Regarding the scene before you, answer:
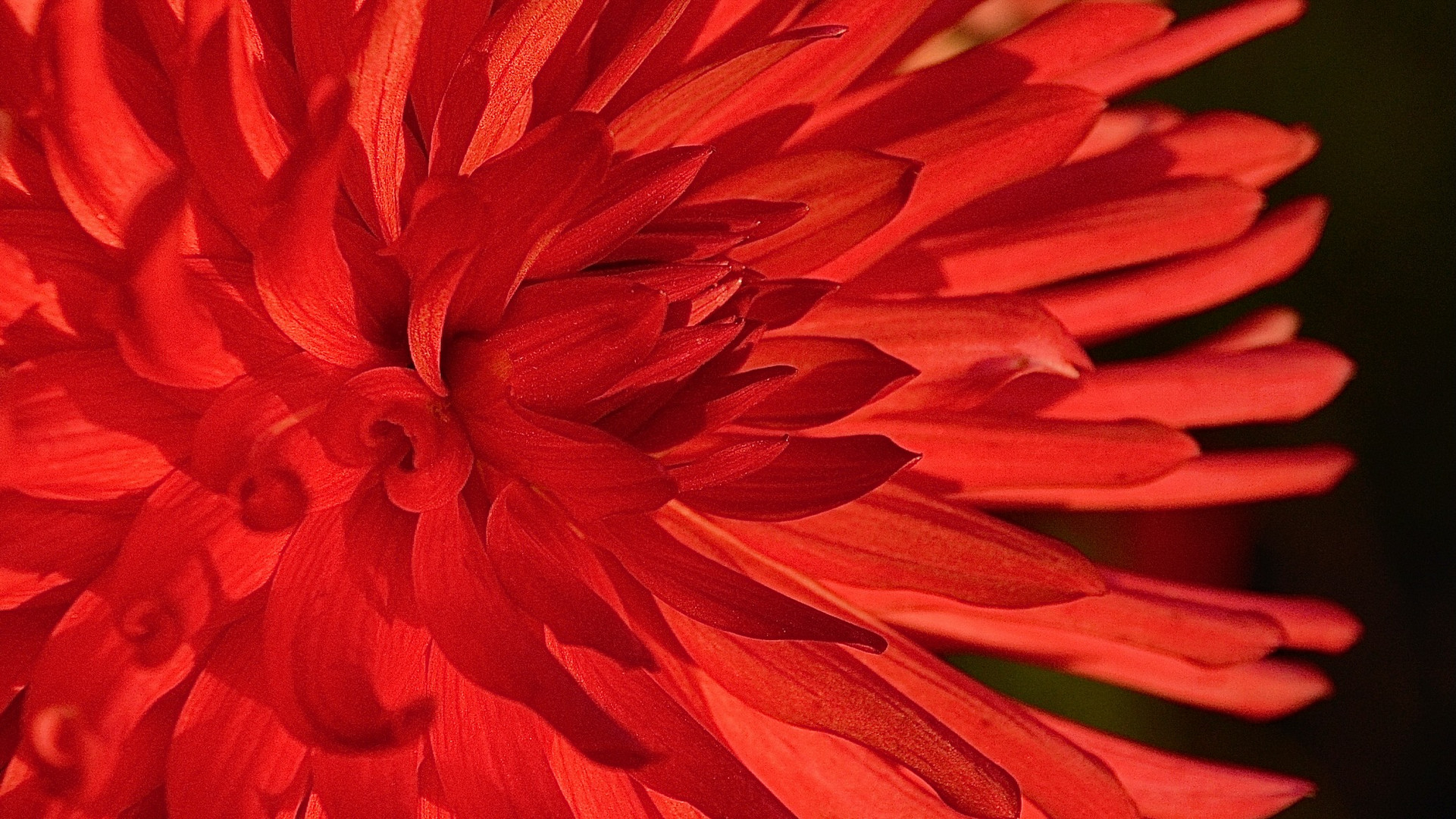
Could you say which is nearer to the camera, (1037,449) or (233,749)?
(233,749)

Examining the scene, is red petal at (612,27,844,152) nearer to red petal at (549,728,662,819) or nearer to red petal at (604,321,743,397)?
red petal at (604,321,743,397)

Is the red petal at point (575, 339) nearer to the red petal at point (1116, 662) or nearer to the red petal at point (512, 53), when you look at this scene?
the red petal at point (512, 53)

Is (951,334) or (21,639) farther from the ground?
(951,334)

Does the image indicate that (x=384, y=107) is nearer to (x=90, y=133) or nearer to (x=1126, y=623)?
(x=90, y=133)

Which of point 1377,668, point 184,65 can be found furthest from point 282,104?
point 1377,668

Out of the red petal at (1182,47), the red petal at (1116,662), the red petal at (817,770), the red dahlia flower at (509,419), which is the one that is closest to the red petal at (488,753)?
the red dahlia flower at (509,419)

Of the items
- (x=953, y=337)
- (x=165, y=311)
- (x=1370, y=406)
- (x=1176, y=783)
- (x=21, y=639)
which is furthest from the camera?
(x=1370, y=406)

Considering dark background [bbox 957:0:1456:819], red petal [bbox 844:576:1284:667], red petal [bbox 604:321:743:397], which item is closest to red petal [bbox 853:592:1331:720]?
red petal [bbox 844:576:1284:667]

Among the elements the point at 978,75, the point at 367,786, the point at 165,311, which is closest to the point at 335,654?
the point at 367,786

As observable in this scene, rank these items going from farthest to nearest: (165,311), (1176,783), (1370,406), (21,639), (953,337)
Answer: (1370,406) < (1176,783) < (953,337) < (21,639) < (165,311)
